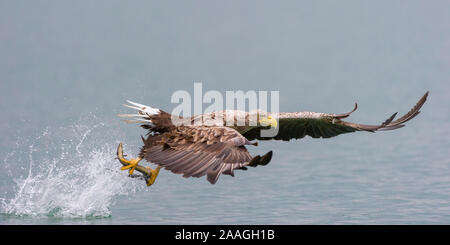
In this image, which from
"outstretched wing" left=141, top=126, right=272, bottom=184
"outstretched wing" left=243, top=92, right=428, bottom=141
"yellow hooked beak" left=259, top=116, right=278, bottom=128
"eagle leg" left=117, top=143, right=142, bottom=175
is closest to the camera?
"outstretched wing" left=141, top=126, right=272, bottom=184

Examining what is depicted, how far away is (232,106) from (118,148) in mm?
1632

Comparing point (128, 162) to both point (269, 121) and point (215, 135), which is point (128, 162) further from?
point (269, 121)

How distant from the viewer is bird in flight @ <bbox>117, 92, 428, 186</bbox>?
862 centimetres

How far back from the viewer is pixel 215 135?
917 cm

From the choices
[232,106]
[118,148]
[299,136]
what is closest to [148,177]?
[118,148]

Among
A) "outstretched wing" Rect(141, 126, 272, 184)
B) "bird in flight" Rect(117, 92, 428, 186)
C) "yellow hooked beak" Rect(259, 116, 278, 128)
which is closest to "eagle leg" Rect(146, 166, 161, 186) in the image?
"bird in flight" Rect(117, 92, 428, 186)

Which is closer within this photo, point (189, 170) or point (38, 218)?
point (189, 170)

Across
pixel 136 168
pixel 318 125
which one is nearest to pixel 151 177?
pixel 136 168

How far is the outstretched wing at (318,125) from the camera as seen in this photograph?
35.0 ft

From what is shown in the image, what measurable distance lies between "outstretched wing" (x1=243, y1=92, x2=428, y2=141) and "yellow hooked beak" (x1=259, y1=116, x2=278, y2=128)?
0.58ft

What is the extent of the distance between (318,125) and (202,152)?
2.60 meters

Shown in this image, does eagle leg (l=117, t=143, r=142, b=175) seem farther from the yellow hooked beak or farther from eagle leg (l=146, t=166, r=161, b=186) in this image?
the yellow hooked beak

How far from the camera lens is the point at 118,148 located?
1038 centimetres

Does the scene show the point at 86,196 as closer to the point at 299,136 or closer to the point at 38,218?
the point at 38,218
